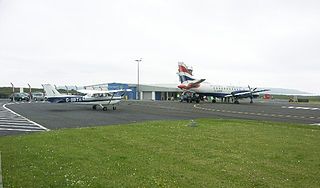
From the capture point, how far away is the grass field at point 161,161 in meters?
6.68

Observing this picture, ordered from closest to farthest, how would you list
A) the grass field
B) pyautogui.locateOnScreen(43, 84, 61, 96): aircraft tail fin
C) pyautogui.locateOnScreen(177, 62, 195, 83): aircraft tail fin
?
the grass field → pyautogui.locateOnScreen(43, 84, 61, 96): aircraft tail fin → pyautogui.locateOnScreen(177, 62, 195, 83): aircraft tail fin

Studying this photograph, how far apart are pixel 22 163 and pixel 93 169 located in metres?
1.97

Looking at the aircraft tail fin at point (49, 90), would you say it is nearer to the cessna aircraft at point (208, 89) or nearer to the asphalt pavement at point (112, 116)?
the asphalt pavement at point (112, 116)

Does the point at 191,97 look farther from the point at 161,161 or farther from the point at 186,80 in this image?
the point at 161,161

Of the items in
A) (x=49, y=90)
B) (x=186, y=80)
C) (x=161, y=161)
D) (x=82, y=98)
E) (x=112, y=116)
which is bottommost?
(x=161, y=161)

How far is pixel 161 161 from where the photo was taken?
8500 millimetres

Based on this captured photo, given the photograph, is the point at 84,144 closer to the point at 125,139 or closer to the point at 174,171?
the point at 125,139

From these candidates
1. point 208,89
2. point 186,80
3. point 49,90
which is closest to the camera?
point 49,90

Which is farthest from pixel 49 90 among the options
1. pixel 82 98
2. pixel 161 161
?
pixel 161 161

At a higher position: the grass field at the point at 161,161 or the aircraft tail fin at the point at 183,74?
the aircraft tail fin at the point at 183,74

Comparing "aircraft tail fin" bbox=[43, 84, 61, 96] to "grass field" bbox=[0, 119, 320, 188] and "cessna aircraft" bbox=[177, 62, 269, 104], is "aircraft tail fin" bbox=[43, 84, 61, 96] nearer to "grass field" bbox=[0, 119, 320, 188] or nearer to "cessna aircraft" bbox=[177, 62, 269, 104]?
"grass field" bbox=[0, 119, 320, 188]

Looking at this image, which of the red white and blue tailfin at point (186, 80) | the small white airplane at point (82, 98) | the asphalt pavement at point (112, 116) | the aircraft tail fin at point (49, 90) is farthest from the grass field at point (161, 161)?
the red white and blue tailfin at point (186, 80)

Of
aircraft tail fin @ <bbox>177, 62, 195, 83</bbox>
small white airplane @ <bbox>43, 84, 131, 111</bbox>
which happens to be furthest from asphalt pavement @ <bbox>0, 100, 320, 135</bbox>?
aircraft tail fin @ <bbox>177, 62, 195, 83</bbox>

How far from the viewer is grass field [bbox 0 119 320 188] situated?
21.9 feet
